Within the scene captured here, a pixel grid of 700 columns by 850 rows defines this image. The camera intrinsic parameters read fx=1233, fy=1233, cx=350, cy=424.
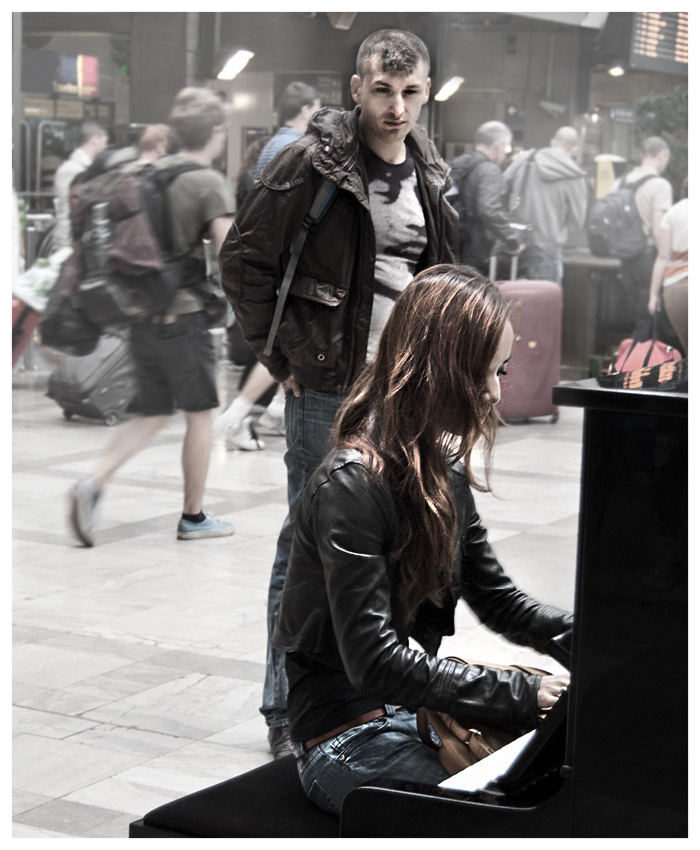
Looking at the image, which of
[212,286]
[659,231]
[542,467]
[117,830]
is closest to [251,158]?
[212,286]

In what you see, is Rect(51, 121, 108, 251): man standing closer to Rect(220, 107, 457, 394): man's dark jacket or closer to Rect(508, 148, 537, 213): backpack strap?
Rect(508, 148, 537, 213): backpack strap

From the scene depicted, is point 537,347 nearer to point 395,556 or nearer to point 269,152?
point 269,152

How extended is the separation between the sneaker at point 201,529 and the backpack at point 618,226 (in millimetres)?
6534

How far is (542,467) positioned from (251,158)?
2.87 m

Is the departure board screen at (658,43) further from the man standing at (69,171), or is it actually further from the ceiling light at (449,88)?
the man standing at (69,171)

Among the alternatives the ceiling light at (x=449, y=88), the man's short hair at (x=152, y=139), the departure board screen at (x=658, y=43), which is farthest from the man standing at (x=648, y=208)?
the man's short hair at (x=152, y=139)

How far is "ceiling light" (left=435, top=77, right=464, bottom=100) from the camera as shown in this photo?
40.7 ft

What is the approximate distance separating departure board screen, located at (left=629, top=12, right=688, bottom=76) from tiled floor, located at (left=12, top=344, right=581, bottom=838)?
248 inches

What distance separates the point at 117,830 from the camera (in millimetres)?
Answer: 2896

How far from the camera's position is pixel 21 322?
9.84 meters

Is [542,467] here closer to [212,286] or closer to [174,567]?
[212,286]

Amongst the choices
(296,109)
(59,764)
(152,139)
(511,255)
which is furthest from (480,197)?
(59,764)

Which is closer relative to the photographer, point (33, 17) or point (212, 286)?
point (212, 286)

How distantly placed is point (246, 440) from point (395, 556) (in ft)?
Answer: 19.9
